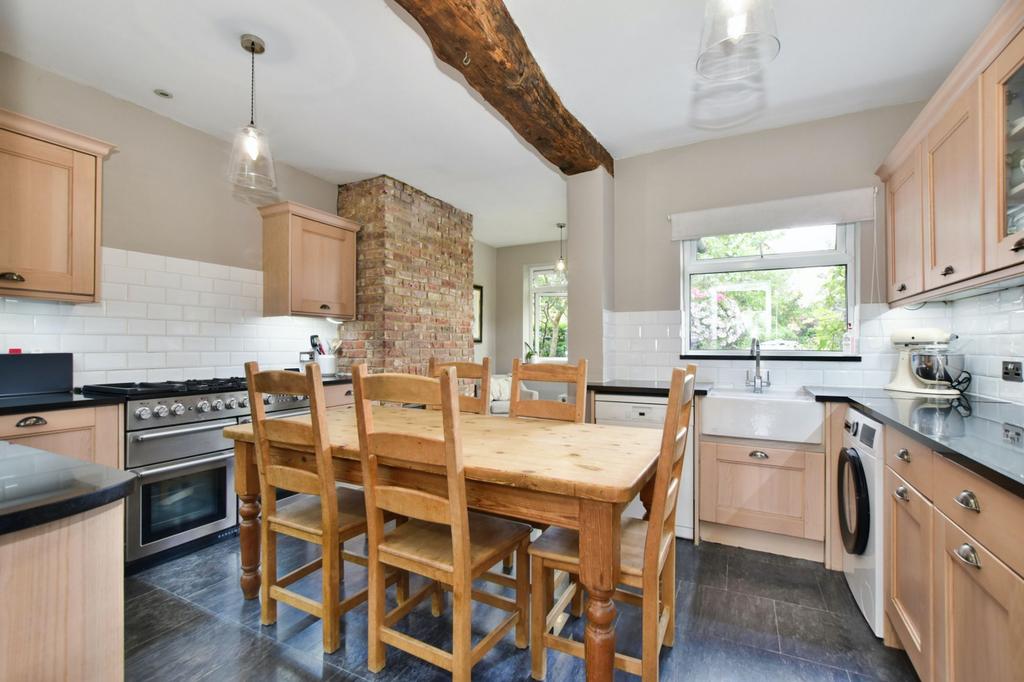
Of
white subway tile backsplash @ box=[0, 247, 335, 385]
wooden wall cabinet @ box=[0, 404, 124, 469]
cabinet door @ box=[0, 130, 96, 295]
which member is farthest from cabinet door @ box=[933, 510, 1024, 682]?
white subway tile backsplash @ box=[0, 247, 335, 385]

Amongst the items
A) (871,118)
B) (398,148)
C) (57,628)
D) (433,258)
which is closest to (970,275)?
(871,118)

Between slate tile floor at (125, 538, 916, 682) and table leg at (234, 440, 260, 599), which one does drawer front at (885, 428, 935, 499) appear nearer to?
slate tile floor at (125, 538, 916, 682)

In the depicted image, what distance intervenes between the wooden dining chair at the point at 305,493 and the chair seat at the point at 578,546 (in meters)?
0.72

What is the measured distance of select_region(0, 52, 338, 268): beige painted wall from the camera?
2.47m

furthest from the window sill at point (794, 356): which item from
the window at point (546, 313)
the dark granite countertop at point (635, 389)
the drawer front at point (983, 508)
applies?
the window at point (546, 313)

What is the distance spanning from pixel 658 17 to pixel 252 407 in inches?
93.7

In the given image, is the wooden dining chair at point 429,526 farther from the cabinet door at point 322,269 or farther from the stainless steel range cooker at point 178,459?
the cabinet door at point 322,269

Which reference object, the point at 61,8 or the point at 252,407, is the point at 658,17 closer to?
the point at 252,407

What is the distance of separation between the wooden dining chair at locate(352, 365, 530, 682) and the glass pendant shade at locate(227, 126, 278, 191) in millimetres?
1350

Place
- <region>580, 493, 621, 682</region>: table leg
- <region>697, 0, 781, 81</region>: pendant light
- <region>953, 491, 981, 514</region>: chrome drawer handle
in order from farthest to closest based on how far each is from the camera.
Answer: <region>697, 0, 781, 81</region>: pendant light < <region>580, 493, 621, 682</region>: table leg < <region>953, 491, 981, 514</region>: chrome drawer handle

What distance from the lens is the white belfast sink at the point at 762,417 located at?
2.36 m

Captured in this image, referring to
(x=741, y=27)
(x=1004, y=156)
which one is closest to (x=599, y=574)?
(x=741, y=27)

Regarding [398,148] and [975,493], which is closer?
[975,493]

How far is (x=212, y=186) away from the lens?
10.6ft
